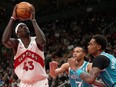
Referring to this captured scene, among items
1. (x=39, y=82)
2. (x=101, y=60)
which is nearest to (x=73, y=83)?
(x=39, y=82)

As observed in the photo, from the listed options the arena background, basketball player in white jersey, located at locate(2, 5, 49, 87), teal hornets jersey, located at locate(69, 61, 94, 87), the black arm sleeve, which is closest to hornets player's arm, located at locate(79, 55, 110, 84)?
the black arm sleeve

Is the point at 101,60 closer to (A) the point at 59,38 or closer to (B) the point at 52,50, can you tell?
(B) the point at 52,50

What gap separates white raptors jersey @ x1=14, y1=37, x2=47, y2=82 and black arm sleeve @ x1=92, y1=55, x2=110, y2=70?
1.10m

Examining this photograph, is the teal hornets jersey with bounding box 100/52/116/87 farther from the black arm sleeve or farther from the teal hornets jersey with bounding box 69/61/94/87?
the teal hornets jersey with bounding box 69/61/94/87

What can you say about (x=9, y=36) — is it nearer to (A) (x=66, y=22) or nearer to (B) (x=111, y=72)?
(B) (x=111, y=72)

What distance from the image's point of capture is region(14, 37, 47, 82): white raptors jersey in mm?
5613

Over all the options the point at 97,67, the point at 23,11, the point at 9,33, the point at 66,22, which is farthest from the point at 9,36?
the point at 66,22

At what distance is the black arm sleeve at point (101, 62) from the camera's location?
4852 mm

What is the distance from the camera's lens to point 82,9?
21328 millimetres

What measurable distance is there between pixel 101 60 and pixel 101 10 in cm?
1627

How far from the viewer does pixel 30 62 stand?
18.4 feet

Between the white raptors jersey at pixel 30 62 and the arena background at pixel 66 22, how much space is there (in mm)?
9924

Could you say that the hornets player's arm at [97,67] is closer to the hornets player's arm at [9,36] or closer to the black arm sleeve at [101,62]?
the black arm sleeve at [101,62]

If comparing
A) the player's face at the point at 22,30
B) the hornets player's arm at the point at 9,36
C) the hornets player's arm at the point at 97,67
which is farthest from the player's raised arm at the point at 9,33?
the hornets player's arm at the point at 97,67
